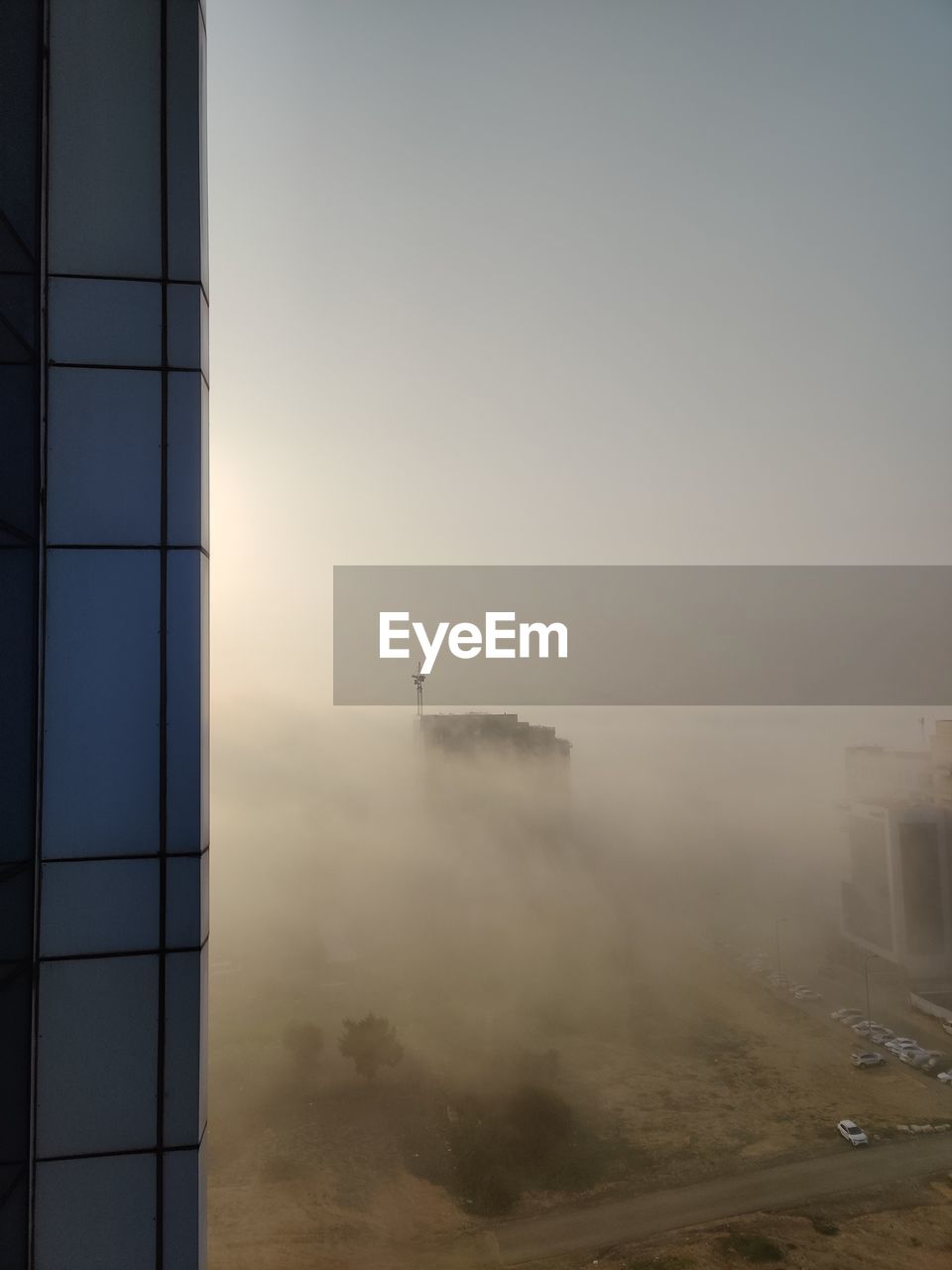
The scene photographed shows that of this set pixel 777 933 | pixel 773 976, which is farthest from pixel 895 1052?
pixel 777 933

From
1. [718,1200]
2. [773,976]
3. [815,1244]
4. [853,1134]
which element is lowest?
[718,1200]

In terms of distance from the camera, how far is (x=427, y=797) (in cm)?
4872

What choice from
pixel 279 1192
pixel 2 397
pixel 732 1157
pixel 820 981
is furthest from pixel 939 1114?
pixel 2 397

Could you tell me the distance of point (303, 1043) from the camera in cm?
3834

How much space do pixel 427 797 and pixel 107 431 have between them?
1806 inches

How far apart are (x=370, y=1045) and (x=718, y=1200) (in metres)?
17.8

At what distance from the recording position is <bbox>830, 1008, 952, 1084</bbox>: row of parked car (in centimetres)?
3484

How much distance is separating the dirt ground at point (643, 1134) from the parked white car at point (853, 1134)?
555mm

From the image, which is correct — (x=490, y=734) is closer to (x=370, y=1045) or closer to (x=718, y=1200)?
(x=370, y=1045)

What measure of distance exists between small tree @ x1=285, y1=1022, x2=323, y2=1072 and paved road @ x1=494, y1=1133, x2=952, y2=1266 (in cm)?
1348

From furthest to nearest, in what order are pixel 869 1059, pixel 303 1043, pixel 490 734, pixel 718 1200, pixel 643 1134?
pixel 490 734 → pixel 303 1043 → pixel 869 1059 → pixel 643 1134 → pixel 718 1200

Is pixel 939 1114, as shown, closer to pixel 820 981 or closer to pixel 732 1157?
pixel 732 1157

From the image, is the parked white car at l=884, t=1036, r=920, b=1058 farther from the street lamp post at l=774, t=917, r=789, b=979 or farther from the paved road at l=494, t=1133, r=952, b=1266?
the street lamp post at l=774, t=917, r=789, b=979

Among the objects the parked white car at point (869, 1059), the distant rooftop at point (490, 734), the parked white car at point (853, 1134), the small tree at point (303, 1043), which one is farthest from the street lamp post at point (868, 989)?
the small tree at point (303, 1043)
